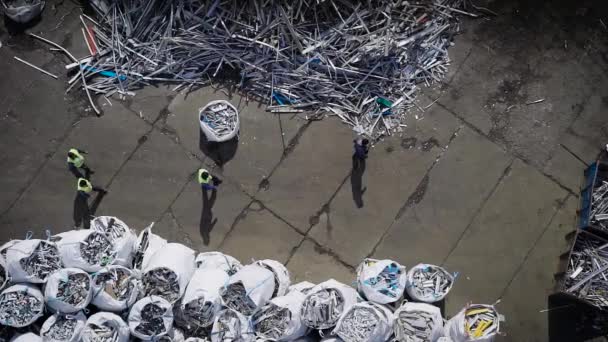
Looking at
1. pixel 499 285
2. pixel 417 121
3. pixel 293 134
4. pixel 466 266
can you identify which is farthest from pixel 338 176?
pixel 499 285

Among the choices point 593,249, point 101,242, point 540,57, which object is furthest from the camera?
point 540,57

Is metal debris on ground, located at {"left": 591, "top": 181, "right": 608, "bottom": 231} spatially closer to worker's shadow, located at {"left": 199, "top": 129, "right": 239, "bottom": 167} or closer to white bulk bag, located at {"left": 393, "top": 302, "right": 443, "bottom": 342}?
white bulk bag, located at {"left": 393, "top": 302, "right": 443, "bottom": 342}

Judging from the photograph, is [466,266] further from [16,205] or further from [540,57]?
[16,205]

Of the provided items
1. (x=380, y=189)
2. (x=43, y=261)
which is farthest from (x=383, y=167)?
(x=43, y=261)

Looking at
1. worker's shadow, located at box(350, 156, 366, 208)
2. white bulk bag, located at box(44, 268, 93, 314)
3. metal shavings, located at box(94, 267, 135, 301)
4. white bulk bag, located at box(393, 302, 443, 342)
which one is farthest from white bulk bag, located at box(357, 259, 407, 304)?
white bulk bag, located at box(44, 268, 93, 314)

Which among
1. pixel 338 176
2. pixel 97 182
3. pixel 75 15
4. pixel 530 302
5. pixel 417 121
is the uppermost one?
pixel 75 15

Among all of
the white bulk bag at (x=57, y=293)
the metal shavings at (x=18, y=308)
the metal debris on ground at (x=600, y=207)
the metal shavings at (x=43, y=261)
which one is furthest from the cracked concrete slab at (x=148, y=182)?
the metal debris on ground at (x=600, y=207)

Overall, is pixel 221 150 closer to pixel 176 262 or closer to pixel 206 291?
pixel 176 262
